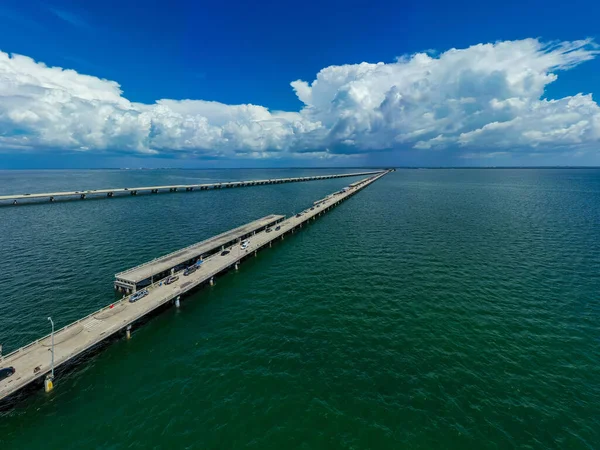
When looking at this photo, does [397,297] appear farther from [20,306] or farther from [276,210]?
[276,210]

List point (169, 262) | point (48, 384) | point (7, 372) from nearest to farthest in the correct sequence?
point (7, 372)
point (48, 384)
point (169, 262)

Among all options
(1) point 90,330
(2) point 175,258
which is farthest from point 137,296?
(2) point 175,258

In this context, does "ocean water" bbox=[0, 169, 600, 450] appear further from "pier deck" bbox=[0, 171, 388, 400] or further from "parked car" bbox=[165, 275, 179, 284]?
"parked car" bbox=[165, 275, 179, 284]

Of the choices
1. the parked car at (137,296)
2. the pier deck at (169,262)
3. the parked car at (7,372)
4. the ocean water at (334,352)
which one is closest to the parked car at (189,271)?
the pier deck at (169,262)

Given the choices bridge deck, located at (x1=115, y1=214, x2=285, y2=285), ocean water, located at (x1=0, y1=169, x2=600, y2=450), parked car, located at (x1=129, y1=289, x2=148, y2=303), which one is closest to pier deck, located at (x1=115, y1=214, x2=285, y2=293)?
bridge deck, located at (x1=115, y1=214, x2=285, y2=285)

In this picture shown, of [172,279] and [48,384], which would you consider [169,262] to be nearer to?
[172,279]

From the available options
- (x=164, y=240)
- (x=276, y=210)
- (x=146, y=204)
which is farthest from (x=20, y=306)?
(x=146, y=204)
